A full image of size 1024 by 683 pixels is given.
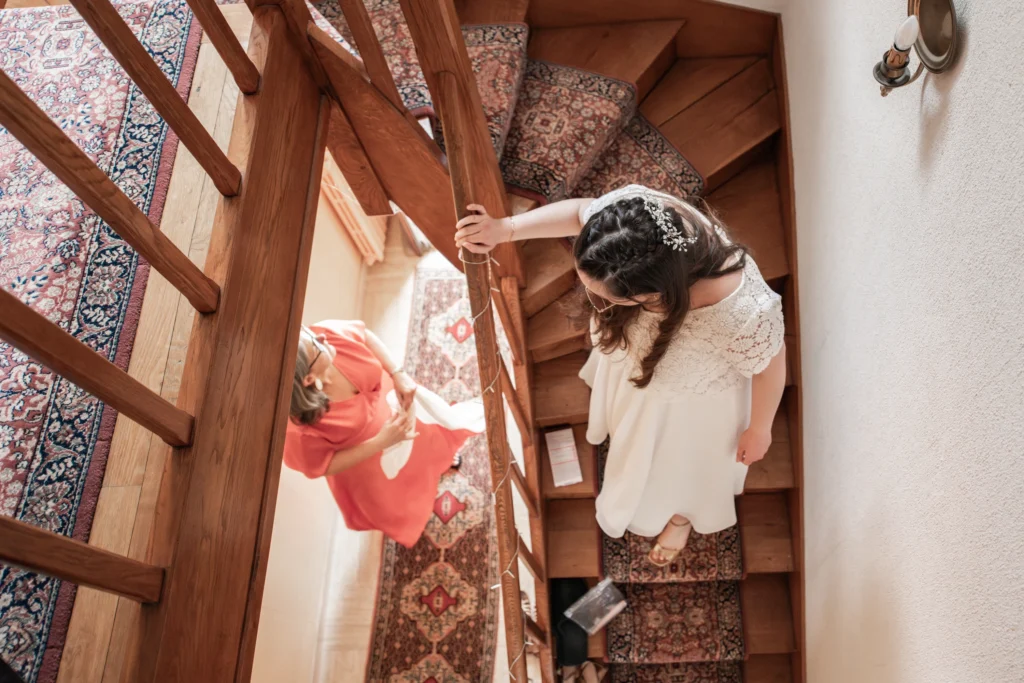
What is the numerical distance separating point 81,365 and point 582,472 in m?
2.06

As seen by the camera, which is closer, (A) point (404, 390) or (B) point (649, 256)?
(B) point (649, 256)

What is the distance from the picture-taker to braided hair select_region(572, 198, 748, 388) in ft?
5.56

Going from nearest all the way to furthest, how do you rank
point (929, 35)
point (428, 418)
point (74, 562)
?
point (74, 562)
point (929, 35)
point (428, 418)

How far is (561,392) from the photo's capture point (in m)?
2.97

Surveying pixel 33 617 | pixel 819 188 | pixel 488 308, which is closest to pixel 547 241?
pixel 488 308

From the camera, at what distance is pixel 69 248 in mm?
1685

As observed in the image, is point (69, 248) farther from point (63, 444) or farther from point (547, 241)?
point (547, 241)

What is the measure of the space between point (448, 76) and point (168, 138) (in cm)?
76

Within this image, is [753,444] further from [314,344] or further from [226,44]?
[226,44]

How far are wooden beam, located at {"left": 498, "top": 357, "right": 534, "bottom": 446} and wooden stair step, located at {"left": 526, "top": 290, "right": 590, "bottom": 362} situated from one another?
21 cm

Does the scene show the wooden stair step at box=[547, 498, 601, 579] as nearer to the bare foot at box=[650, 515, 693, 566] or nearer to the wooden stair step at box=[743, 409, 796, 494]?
the bare foot at box=[650, 515, 693, 566]

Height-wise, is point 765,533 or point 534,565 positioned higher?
point 765,533

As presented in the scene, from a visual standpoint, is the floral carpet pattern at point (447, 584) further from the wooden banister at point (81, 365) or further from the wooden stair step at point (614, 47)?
the wooden banister at point (81, 365)

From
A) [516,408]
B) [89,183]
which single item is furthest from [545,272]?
[89,183]
